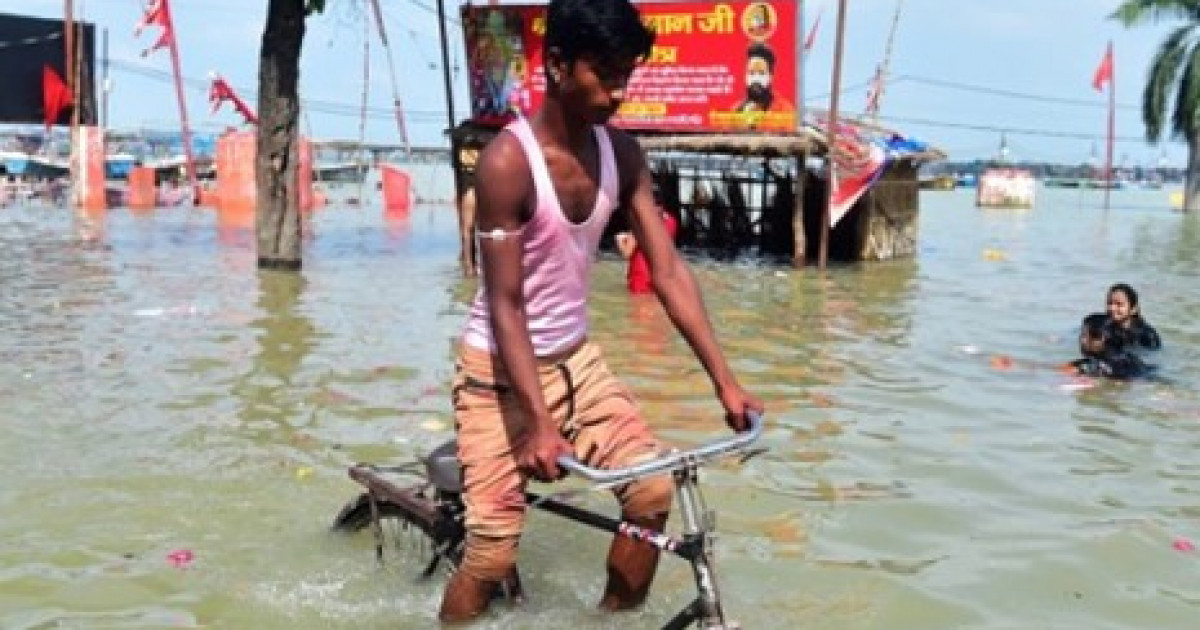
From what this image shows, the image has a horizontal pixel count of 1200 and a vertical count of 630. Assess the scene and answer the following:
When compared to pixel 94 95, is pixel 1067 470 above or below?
below

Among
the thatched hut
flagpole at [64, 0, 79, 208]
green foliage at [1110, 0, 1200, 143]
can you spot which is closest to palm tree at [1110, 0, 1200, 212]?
green foliage at [1110, 0, 1200, 143]

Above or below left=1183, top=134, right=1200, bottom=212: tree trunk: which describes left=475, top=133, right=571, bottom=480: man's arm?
below

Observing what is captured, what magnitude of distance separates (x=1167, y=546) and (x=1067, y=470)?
4.44ft

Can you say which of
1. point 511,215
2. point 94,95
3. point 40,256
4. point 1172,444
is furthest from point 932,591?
point 94,95

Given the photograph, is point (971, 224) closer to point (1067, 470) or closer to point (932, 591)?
point (1067, 470)

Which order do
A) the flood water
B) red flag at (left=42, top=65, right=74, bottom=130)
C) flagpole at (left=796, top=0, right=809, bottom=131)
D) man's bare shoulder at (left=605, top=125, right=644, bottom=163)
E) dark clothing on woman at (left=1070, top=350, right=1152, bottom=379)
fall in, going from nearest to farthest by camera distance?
man's bare shoulder at (left=605, top=125, right=644, bottom=163) → the flood water → dark clothing on woman at (left=1070, top=350, right=1152, bottom=379) → flagpole at (left=796, top=0, right=809, bottom=131) → red flag at (left=42, top=65, right=74, bottom=130)

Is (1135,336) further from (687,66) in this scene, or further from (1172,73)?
(1172,73)

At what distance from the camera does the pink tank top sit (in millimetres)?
3340

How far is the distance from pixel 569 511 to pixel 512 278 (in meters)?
0.86

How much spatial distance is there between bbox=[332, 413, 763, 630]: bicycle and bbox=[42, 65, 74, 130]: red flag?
32704 mm

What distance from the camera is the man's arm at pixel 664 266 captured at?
11.9 feet

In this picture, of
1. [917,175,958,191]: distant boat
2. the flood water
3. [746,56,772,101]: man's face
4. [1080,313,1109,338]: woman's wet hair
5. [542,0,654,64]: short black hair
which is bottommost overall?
the flood water

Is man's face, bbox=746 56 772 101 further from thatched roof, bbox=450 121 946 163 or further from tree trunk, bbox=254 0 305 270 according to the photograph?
tree trunk, bbox=254 0 305 270

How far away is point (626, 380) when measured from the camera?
9.06 m
